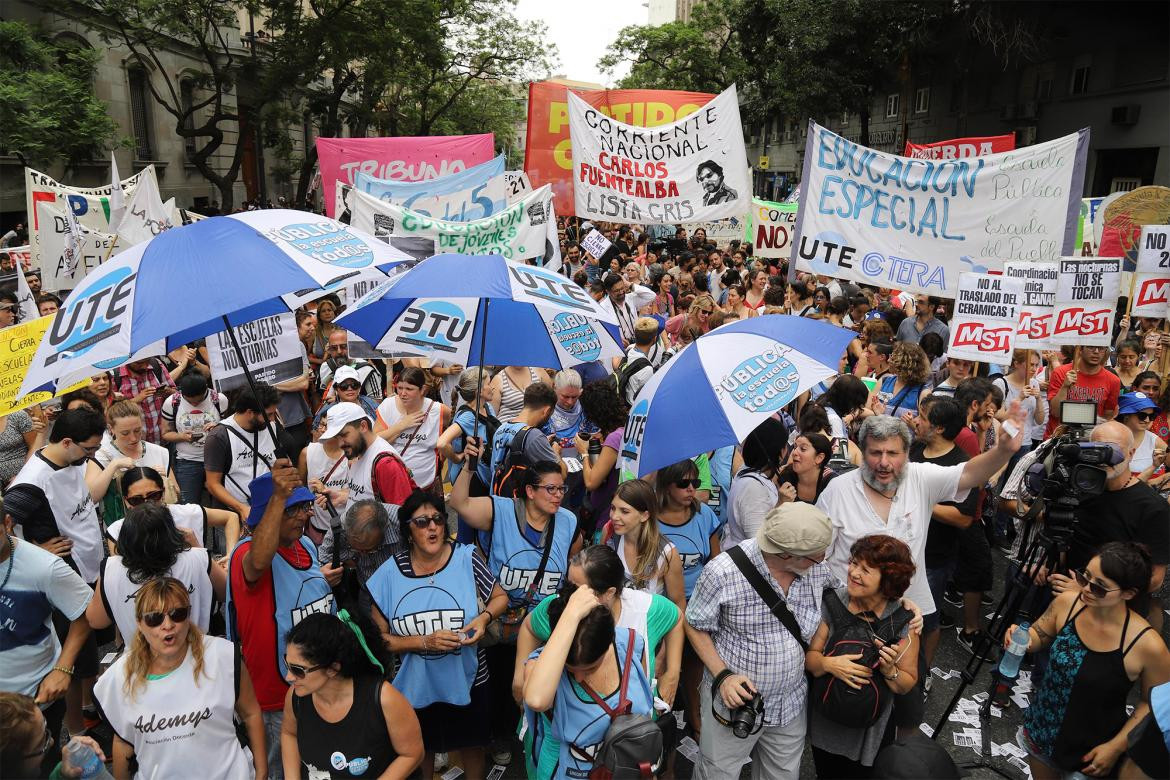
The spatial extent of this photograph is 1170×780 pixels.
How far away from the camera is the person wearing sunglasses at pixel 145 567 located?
346 cm

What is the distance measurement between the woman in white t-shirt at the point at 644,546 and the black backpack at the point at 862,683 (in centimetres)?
70

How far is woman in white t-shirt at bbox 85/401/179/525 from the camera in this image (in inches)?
194

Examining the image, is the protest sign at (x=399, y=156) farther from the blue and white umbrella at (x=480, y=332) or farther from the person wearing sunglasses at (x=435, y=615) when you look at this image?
the person wearing sunglasses at (x=435, y=615)

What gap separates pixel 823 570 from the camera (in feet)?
10.9

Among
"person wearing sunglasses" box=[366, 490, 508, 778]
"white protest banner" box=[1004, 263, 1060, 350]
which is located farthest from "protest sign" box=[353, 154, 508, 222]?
"person wearing sunglasses" box=[366, 490, 508, 778]

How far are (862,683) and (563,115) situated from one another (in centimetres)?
992

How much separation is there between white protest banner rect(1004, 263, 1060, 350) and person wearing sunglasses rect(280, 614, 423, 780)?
5.47 metres

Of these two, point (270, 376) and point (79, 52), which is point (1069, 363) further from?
point (79, 52)

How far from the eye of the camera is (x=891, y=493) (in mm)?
3865

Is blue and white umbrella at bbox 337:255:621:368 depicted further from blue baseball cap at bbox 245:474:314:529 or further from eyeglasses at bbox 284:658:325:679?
eyeglasses at bbox 284:658:325:679

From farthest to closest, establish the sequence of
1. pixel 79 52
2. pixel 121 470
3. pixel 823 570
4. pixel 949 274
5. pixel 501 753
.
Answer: pixel 79 52, pixel 949 274, pixel 121 470, pixel 501 753, pixel 823 570

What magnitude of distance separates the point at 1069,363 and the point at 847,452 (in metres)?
3.62

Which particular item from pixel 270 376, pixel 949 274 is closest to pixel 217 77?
pixel 270 376

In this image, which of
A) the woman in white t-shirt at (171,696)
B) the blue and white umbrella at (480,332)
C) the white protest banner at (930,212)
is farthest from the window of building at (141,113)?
the woman in white t-shirt at (171,696)
